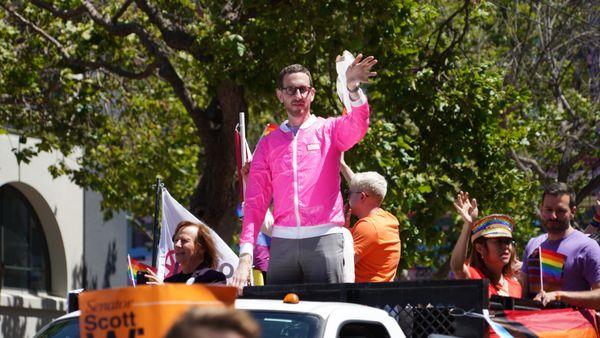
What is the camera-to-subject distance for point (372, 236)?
22.6 ft

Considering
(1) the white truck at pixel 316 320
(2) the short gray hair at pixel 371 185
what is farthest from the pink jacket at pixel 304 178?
(1) the white truck at pixel 316 320

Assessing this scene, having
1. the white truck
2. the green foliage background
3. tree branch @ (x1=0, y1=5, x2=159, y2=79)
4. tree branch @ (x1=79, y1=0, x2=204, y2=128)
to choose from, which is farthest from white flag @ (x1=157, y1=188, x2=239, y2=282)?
tree branch @ (x1=0, y1=5, x2=159, y2=79)

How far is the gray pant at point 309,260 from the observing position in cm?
630

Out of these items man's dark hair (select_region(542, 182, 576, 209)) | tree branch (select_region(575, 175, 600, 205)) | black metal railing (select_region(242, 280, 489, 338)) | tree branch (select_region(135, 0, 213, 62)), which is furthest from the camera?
tree branch (select_region(575, 175, 600, 205))

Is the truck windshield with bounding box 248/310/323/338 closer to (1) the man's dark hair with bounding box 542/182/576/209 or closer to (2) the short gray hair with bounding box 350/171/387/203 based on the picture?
(2) the short gray hair with bounding box 350/171/387/203

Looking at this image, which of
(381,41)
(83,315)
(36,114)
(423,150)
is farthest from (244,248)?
(36,114)

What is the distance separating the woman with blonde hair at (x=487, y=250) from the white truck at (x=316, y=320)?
1537 mm

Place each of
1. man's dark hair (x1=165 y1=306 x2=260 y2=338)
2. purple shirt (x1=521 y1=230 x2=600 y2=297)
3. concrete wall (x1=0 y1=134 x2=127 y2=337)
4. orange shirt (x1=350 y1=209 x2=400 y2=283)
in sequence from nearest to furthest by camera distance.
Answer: man's dark hair (x1=165 y1=306 x2=260 y2=338) → purple shirt (x1=521 y1=230 x2=600 y2=297) → orange shirt (x1=350 y1=209 x2=400 y2=283) → concrete wall (x1=0 y1=134 x2=127 y2=337)

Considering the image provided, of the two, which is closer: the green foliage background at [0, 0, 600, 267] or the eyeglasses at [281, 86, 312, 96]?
the eyeglasses at [281, 86, 312, 96]

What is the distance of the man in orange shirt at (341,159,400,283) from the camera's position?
6.91 metres

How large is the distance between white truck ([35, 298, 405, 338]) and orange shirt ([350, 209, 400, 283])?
153cm

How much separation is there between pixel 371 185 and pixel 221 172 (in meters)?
7.61

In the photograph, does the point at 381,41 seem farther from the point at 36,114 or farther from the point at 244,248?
the point at 244,248

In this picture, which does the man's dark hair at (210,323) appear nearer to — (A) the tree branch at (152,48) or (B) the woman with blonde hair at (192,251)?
(B) the woman with blonde hair at (192,251)
